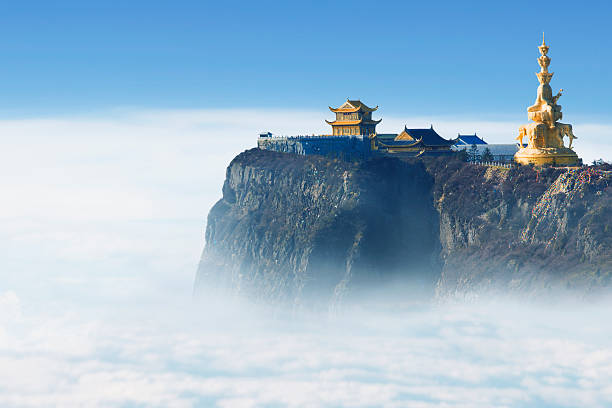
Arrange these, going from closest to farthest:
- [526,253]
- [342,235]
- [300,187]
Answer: [526,253] → [342,235] → [300,187]

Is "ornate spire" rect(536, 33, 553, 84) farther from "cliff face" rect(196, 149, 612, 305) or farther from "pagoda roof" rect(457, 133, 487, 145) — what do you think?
"pagoda roof" rect(457, 133, 487, 145)

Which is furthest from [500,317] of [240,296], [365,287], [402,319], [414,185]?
[240,296]

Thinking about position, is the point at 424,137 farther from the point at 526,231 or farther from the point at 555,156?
the point at 526,231

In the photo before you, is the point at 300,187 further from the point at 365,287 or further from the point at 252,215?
the point at 365,287

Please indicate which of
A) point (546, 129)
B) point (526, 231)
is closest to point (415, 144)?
point (546, 129)

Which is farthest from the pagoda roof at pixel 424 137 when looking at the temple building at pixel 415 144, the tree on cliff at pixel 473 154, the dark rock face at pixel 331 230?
the dark rock face at pixel 331 230

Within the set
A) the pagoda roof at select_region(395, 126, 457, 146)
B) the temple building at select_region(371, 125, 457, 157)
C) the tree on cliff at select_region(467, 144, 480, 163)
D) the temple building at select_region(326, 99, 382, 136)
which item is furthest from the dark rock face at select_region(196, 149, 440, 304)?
the temple building at select_region(326, 99, 382, 136)
